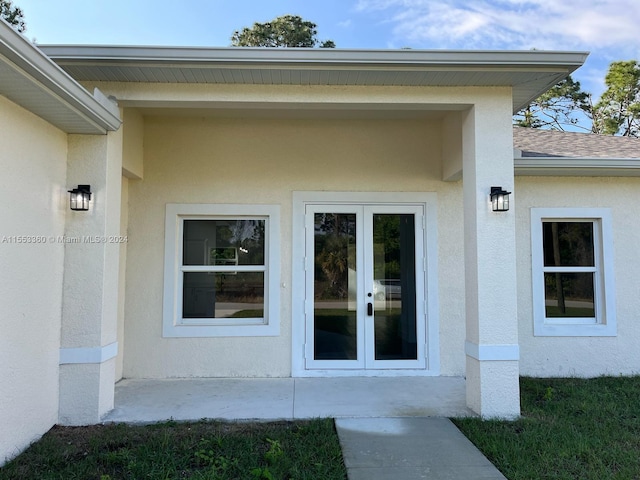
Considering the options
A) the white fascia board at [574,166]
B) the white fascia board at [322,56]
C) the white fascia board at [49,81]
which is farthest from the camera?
the white fascia board at [574,166]

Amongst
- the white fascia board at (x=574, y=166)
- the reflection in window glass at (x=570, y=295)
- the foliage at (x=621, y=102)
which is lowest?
the reflection in window glass at (x=570, y=295)

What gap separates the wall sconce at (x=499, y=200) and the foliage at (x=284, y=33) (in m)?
18.3

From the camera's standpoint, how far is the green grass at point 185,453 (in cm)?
320

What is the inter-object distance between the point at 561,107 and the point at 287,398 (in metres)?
23.9

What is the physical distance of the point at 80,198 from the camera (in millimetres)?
4199

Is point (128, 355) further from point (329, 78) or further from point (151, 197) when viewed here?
point (329, 78)

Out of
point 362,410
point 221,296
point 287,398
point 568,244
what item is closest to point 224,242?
point 221,296

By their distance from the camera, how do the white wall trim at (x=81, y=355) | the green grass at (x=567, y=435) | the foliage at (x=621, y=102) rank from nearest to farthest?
1. the green grass at (x=567, y=435)
2. the white wall trim at (x=81, y=355)
3. the foliage at (x=621, y=102)

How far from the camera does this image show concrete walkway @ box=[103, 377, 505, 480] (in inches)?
133

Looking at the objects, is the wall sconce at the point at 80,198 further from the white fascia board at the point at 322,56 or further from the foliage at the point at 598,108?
the foliage at the point at 598,108

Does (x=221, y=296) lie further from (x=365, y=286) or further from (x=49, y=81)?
(x=49, y=81)

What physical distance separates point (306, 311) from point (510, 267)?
2.89m

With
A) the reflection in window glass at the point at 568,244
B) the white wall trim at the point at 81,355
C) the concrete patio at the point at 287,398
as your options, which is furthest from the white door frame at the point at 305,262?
the white wall trim at the point at 81,355

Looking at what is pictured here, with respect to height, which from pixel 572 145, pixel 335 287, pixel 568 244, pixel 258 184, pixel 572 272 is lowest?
pixel 335 287
